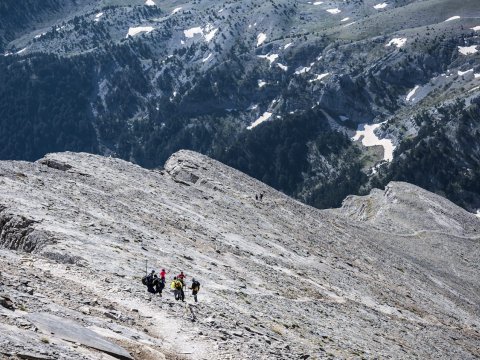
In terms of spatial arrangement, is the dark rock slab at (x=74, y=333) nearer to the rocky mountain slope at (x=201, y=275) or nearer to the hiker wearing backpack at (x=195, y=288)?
the rocky mountain slope at (x=201, y=275)

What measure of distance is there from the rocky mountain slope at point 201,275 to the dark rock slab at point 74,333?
0.07 metres

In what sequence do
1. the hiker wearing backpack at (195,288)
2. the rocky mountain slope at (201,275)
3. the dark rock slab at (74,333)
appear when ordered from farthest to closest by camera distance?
the hiker wearing backpack at (195,288) → the rocky mountain slope at (201,275) → the dark rock slab at (74,333)

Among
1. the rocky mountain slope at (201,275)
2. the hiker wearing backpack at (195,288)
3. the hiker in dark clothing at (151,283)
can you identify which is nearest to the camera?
the rocky mountain slope at (201,275)

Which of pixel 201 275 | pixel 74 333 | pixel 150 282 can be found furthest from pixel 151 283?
pixel 74 333

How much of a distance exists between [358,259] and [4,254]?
44.2 metres

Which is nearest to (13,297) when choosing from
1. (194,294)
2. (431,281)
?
(194,294)

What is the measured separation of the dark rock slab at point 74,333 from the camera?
24.7 m

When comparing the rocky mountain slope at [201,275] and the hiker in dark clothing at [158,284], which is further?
the hiker in dark clothing at [158,284]

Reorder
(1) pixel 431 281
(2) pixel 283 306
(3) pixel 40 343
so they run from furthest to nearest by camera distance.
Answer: (1) pixel 431 281 → (2) pixel 283 306 → (3) pixel 40 343

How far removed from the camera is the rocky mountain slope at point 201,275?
93.9 ft

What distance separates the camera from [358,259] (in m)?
71.5

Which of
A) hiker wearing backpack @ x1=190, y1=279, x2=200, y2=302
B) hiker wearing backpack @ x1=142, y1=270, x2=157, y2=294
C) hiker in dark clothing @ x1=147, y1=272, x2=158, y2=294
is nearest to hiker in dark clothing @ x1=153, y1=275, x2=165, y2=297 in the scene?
hiker in dark clothing @ x1=147, y1=272, x2=158, y2=294

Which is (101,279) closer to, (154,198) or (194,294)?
(194,294)

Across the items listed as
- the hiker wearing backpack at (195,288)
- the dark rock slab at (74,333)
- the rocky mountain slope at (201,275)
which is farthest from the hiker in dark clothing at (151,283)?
the dark rock slab at (74,333)
